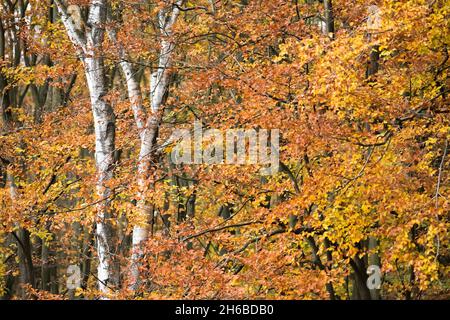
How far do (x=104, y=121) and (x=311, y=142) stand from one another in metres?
3.88

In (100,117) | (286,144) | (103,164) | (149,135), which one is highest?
(100,117)

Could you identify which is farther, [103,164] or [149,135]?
[149,135]

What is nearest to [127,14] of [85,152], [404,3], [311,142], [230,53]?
[230,53]

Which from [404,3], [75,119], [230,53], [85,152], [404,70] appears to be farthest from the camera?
[85,152]

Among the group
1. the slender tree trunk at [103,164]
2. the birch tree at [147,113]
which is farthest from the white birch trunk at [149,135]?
the slender tree trunk at [103,164]

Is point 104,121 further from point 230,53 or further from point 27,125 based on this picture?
point 27,125

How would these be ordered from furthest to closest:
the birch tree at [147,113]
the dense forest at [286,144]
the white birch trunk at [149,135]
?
the birch tree at [147,113] < the white birch trunk at [149,135] < the dense forest at [286,144]

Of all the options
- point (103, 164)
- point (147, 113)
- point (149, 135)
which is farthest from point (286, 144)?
point (103, 164)

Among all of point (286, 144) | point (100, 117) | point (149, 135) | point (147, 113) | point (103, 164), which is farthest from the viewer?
Answer: point (147, 113)

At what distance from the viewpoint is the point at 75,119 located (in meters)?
18.5

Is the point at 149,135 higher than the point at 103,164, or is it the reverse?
the point at 149,135

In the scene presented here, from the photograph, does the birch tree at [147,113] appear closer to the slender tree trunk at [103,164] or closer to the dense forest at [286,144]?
the dense forest at [286,144]

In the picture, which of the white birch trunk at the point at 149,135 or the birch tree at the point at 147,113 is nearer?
the white birch trunk at the point at 149,135

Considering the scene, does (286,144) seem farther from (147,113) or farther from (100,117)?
(100,117)
